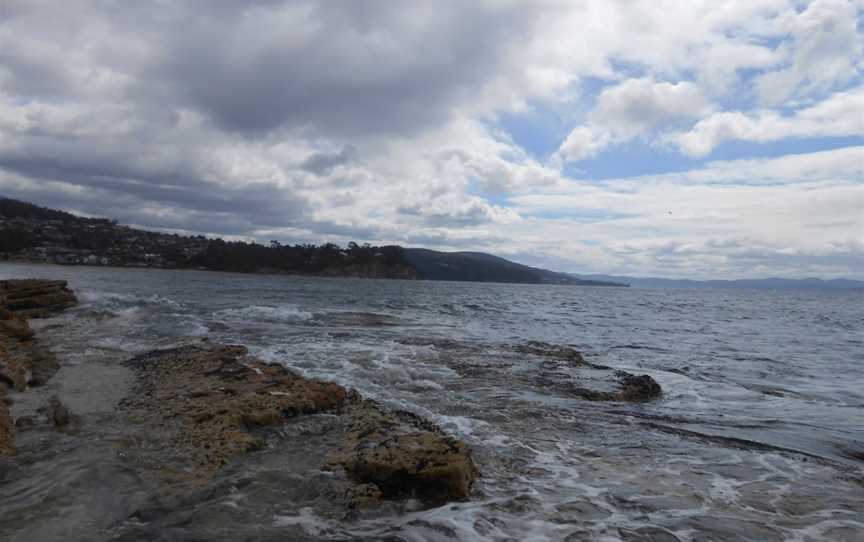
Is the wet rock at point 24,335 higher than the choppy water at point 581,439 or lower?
lower

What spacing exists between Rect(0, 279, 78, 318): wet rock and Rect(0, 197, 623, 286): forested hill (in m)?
102

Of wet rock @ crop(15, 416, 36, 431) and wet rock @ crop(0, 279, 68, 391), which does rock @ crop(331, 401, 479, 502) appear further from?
wet rock @ crop(0, 279, 68, 391)

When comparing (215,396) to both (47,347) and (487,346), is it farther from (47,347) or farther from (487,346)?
(487,346)

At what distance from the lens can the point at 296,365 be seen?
14.5m

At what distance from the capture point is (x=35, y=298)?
26.2 m

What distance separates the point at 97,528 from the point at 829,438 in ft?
38.5

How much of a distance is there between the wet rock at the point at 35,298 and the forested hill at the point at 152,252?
10205 centimetres

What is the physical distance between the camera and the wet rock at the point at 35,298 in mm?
24219

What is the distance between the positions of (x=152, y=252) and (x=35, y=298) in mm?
123081

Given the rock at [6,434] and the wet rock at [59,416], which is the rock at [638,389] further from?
the rock at [6,434]

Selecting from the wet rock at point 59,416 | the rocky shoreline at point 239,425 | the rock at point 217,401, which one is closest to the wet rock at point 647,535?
the rocky shoreline at point 239,425

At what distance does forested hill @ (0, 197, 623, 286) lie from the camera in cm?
11588

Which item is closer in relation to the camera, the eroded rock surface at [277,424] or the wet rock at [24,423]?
the eroded rock surface at [277,424]

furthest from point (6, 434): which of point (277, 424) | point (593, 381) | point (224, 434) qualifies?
point (593, 381)
